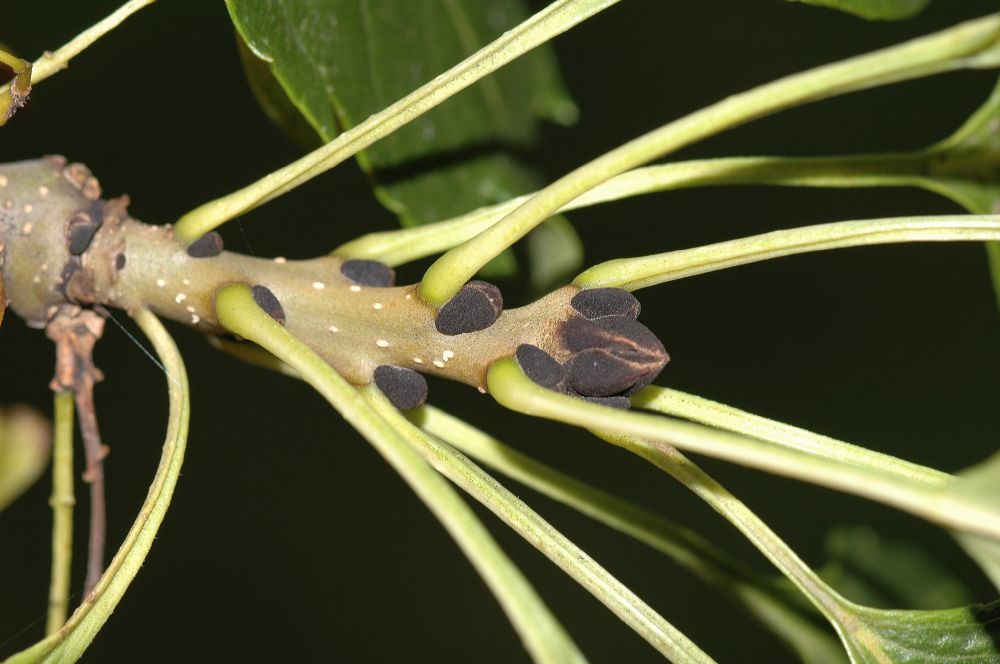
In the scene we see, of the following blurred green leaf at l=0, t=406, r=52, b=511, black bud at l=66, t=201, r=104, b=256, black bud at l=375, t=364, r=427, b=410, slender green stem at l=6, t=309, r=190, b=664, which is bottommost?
slender green stem at l=6, t=309, r=190, b=664

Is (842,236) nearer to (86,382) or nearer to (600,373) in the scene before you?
(600,373)

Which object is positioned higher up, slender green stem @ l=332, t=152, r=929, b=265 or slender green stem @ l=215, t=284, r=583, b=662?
slender green stem @ l=332, t=152, r=929, b=265

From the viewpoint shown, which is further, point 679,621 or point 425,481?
point 679,621

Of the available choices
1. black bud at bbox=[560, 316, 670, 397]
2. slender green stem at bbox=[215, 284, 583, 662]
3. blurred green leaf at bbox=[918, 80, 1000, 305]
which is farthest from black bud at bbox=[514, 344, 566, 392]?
blurred green leaf at bbox=[918, 80, 1000, 305]

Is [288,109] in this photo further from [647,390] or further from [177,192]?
[177,192]

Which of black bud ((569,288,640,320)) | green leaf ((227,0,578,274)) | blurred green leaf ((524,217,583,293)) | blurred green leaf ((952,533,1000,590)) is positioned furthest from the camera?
blurred green leaf ((524,217,583,293))

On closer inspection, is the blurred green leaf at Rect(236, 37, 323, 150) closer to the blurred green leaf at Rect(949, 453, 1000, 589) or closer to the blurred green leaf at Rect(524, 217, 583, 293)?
the blurred green leaf at Rect(524, 217, 583, 293)

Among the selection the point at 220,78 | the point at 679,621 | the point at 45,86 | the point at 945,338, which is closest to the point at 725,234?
the point at 945,338
